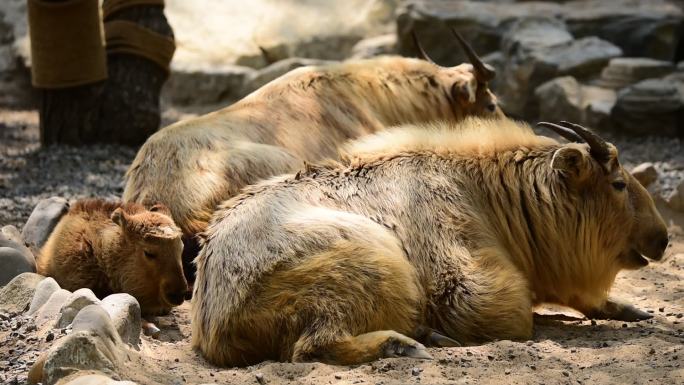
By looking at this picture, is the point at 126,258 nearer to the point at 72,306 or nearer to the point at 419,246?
the point at 72,306

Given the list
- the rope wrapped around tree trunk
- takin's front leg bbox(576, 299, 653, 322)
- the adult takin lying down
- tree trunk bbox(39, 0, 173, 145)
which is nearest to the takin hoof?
takin's front leg bbox(576, 299, 653, 322)

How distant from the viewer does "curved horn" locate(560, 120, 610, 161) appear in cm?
557

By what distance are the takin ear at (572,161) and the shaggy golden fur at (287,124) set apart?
1.89 metres

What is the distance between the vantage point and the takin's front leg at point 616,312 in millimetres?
5852

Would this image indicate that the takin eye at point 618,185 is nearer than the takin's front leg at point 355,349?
No

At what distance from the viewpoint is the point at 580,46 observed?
11969 millimetres

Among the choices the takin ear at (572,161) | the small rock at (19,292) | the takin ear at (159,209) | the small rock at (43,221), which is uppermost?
the takin ear at (572,161)

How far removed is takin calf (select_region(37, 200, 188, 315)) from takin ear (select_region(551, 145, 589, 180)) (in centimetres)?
204

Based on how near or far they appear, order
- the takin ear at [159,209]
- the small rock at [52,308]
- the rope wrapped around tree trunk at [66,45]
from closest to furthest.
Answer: the small rock at [52,308] → the takin ear at [159,209] → the rope wrapped around tree trunk at [66,45]

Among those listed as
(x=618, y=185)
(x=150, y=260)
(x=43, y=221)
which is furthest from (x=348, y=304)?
(x=43, y=221)

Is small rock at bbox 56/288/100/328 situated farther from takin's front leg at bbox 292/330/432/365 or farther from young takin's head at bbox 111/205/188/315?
takin's front leg at bbox 292/330/432/365

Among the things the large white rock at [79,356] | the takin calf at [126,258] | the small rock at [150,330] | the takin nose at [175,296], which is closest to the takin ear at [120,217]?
the takin calf at [126,258]

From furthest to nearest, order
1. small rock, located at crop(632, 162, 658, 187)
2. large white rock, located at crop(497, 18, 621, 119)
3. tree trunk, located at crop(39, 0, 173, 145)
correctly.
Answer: large white rock, located at crop(497, 18, 621, 119) < tree trunk, located at crop(39, 0, 173, 145) < small rock, located at crop(632, 162, 658, 187)

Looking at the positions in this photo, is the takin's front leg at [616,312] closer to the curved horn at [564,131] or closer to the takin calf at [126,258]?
the curved horn at [564,131]
